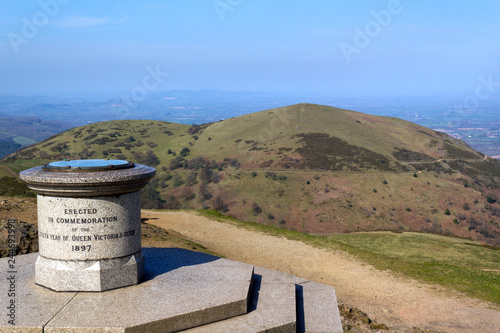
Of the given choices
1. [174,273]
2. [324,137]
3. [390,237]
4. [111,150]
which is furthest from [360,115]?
[174,273]

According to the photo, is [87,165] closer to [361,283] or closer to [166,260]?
[166,260]

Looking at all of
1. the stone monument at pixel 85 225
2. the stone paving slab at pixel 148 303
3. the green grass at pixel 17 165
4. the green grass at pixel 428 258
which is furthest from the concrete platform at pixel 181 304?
the green grass at pixel 17 165

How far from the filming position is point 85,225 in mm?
7293

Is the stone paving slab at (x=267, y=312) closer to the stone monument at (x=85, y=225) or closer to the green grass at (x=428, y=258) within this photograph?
the stone monument at (x=85, y=225)

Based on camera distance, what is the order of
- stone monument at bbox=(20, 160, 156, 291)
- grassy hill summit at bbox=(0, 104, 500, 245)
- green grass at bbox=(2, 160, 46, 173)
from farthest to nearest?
grassy hill summit at bbox=(0, 104, 500, 245) < green grass at bbox=(2, 160, 46, 173) < stone monument at bbox=(20, 160, 156, 291)

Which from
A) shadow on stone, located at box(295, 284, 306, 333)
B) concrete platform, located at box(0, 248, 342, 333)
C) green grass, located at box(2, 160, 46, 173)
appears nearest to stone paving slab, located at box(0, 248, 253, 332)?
concrete platform, located at box(0, 248, 342, 333)

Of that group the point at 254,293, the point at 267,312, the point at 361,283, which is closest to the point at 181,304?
the point at 267,312

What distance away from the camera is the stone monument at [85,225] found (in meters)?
7.19

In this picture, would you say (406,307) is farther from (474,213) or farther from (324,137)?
(324,137)

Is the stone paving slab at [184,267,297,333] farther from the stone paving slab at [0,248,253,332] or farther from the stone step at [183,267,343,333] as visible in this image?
the stone paving slab at [0,248,253,332]

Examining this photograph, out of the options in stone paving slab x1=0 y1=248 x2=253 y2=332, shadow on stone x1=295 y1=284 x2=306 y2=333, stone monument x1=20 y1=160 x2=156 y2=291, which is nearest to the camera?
stone paving slab x1=0 y1=248 x2=253 y2=332

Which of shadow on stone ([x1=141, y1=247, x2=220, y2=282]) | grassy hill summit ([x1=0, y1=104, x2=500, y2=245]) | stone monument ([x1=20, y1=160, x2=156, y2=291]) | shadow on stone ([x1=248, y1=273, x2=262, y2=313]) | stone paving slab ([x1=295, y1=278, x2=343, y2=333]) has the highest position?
stone monument ([x1=20, y1=160, x2=156, y2=291])

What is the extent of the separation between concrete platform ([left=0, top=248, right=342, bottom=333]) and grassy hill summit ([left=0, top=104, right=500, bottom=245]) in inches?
1331

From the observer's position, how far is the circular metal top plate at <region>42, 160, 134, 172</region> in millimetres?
7344
